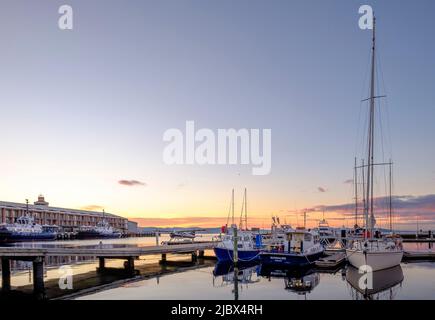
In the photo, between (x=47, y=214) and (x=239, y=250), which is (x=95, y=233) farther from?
(x=239, y=250)

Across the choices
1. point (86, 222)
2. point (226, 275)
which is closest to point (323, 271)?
point (226, 275)

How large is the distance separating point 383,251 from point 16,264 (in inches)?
1848

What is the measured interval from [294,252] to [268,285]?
12709mm

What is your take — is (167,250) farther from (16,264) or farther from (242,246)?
(16,264)

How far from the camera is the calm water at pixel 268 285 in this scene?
103ft

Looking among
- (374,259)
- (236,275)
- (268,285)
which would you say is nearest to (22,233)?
(236,275)

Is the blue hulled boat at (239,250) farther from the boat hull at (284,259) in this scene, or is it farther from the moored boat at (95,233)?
the moored boat at (95,233)

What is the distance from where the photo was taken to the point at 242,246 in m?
51.4

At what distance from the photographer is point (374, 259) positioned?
39.2 metres

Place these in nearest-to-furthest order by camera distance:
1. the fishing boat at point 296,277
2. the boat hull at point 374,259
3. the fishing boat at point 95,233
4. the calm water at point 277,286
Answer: the calm water at point 277,286
the fishing boat at point 296,277
the boat hull at point 374,259
the fishing boat at point 95,233

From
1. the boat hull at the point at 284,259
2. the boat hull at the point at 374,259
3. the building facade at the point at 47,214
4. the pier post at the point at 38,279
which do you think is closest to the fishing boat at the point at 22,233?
the building facade at the point at 47,214

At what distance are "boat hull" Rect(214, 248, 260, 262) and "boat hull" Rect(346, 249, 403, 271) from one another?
1233cm

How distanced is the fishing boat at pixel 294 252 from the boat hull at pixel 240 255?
180 cm
